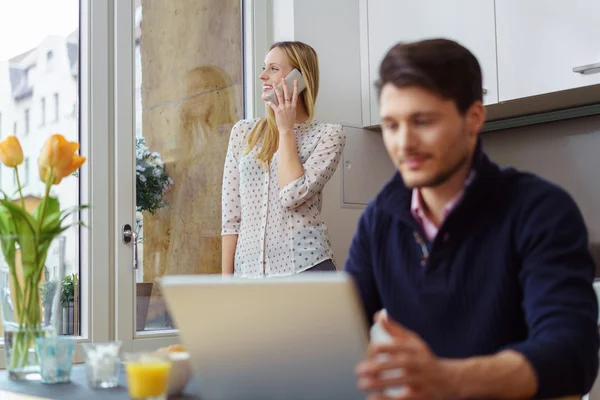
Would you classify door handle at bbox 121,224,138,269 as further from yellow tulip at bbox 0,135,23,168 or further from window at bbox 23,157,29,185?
yellow tulip at bbox 0,135,23,168

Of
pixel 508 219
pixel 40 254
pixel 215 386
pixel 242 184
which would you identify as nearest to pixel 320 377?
pixel 215 386

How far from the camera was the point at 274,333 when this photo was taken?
2.96ft

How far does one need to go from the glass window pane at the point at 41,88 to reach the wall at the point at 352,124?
93cm

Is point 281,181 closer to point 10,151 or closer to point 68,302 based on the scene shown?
point 68,302

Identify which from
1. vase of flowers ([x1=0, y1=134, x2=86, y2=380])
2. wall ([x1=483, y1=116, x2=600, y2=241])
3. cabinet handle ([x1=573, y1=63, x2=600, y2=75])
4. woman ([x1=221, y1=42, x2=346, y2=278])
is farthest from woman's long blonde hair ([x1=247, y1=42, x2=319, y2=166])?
vase of flowers ([x1=0, y1=134, x2=86, y2=380])

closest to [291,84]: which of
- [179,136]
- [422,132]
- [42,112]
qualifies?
[179,136]

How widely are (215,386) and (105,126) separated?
199 cm

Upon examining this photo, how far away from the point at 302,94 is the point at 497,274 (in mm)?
1514

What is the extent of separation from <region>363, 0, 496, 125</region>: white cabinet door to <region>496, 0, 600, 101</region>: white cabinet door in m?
0.05

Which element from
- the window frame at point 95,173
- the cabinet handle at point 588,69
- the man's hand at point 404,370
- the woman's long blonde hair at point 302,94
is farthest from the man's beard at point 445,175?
the window frame at point 95,173

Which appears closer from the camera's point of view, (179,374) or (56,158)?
(179,374)

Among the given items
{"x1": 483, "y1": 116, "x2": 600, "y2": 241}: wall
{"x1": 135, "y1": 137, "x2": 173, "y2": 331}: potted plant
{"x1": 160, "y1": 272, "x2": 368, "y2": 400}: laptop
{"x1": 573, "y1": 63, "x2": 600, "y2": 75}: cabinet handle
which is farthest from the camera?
{"x1": 483, "y1": 116, "x2": 600, "y2": 241}: wall

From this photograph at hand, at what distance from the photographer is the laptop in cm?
86

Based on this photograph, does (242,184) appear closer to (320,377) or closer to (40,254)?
(40,254)
